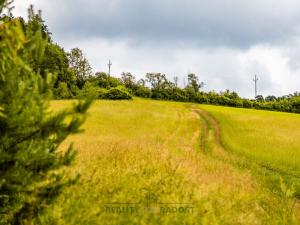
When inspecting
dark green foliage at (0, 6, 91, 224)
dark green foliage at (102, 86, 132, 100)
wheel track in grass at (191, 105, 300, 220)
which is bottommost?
wheel track in grass at (191, 105, 300, 220)

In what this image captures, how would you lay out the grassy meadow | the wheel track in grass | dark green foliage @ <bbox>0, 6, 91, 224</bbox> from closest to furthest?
dark green foliage @ <bbox>0, 6, 91, 224</bbox>, the wheel track in grass, the grassy meadow

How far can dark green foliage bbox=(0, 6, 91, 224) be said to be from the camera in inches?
227

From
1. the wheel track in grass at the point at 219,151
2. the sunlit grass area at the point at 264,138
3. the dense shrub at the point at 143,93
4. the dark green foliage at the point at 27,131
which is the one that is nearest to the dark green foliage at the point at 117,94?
the dense shrub at the point at 143,93

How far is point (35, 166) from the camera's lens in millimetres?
6133

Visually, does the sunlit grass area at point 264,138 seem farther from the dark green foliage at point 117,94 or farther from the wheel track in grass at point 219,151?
the dark green foliage at point 117,94

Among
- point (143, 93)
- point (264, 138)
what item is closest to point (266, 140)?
point (264, 138)

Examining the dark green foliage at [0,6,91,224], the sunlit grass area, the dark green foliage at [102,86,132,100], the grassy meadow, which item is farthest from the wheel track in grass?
the dark green foliage at [102,86,132,100]

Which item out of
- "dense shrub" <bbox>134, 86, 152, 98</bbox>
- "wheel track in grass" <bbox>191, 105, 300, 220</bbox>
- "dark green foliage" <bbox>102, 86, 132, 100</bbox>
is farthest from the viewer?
"dense shrub" <bbox>134, 86, 152, 98</bbox>

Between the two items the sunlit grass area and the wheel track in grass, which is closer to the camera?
the wheel track in grass

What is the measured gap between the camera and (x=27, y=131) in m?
5.86

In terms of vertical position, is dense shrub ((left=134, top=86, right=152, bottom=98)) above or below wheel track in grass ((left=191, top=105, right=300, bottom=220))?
above

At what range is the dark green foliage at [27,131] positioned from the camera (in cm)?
578

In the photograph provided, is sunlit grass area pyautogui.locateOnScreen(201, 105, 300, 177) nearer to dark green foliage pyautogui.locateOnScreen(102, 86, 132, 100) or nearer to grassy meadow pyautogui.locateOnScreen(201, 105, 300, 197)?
grassy meadow pyautogui.locateOnScreen(201, 105, 300, 197)

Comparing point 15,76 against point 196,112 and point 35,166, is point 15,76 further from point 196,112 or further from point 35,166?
point 196,112
